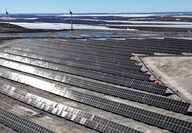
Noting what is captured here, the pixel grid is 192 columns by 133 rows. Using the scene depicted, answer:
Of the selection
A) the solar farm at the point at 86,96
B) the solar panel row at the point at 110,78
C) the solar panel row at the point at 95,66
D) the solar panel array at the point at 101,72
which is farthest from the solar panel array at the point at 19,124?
the solar panel row at the point at 95,66

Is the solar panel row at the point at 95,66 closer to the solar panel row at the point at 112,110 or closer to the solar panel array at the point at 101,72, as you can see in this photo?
the solar panel array at the point at 101,72

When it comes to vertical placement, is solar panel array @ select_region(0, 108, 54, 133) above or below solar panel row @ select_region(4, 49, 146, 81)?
below

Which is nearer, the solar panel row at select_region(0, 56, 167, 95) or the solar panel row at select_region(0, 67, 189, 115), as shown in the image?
the solar panel row at select_region(0, 67, 189, 115)

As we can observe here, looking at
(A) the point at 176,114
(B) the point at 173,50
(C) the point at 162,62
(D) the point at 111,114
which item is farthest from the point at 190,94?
(B) the point at 173,50

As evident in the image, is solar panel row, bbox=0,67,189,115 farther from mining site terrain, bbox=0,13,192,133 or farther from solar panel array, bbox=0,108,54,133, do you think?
solar panel array, bbox=0,108,54,133

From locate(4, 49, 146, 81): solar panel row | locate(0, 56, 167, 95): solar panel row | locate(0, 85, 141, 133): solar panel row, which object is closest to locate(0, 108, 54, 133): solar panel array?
locate(0, 85, 141, 133): solar panel row

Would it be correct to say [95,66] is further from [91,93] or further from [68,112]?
[68,112]

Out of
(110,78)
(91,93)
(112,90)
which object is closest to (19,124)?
(91,93)
